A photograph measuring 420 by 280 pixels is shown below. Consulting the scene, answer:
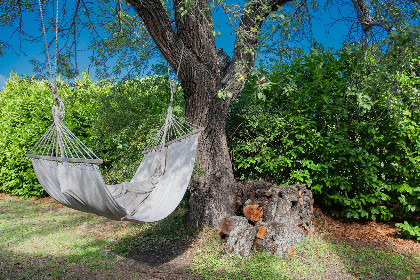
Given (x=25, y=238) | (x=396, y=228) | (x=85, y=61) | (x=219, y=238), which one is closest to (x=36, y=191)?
(x=25, y=238)

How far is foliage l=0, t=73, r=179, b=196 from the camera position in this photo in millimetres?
4367

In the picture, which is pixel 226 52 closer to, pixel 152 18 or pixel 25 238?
pixel 152 18

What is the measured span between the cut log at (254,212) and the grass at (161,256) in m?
0.45

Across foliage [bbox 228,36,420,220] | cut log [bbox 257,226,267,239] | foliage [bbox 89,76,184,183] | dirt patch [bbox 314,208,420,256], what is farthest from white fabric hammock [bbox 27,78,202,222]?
dirt patch [bbox 314,208,420,256]

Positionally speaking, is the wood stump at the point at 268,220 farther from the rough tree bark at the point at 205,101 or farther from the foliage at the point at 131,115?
the foliage at the point at 131,115

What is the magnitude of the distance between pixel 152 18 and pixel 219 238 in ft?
7.61

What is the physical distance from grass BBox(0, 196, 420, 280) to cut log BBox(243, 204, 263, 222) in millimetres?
453

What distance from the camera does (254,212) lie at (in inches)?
142

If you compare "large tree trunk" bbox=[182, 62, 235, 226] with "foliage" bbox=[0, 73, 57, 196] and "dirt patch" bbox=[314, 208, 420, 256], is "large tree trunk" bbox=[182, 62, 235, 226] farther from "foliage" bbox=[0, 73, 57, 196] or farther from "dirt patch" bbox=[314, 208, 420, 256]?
"foliage" bbox=[0, 73, 57, 196]

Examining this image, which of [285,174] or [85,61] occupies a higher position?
[85,61]

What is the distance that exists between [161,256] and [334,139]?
252 centimetres

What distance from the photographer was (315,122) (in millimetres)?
4266

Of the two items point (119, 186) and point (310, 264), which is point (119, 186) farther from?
point (310, 264)

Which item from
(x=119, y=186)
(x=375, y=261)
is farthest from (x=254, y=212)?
(x=119, y=186)
